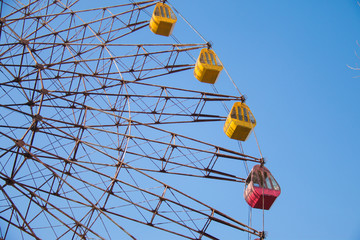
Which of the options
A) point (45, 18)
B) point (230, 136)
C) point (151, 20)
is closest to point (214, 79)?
point (230, 136)

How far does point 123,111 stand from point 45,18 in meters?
7.21

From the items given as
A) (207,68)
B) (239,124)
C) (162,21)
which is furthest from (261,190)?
(162,21)

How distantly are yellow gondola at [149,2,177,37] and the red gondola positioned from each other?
9273 mm

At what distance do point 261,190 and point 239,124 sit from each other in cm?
364

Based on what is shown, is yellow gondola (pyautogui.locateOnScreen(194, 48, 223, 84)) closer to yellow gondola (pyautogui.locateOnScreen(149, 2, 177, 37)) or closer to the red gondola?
yellow gondola (pyautogui.locateOnScreen(149, 2, 177, 37))

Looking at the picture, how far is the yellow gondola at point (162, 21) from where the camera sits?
2723cm

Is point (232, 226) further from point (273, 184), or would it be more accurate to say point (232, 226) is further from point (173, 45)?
point (173, 45)

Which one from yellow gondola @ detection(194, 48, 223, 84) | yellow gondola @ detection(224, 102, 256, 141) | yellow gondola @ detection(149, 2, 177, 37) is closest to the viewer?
yellow gondola @ detection(224, 102, 256, 141)

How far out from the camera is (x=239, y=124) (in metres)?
24.7

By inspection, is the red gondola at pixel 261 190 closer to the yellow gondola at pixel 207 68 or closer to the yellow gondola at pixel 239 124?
the yellow gondola at pixel 239 124

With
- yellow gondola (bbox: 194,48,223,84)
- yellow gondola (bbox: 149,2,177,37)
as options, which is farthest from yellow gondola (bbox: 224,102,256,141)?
yellow gondola (bbox: 149,2,177,37)

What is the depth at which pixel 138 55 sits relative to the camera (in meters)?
28.1

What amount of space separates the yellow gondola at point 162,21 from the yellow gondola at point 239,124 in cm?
585

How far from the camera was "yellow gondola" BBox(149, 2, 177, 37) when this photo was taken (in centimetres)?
2723
